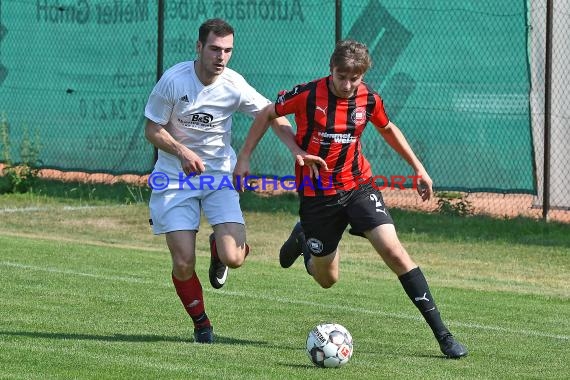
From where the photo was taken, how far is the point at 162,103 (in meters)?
8.54

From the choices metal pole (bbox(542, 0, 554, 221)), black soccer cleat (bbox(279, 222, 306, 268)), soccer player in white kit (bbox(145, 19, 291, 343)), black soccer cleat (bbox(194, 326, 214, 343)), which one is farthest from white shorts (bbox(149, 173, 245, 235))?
metal pole (bbox(542, 0, 554, 221))

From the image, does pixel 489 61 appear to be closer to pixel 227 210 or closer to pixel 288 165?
pixel 288 165

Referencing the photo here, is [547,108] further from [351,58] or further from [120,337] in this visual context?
[120,337]

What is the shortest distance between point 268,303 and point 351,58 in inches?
119

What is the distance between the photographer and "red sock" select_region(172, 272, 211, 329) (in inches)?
334

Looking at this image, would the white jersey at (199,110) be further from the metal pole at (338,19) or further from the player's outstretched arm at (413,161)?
the metal pole at (338,19)

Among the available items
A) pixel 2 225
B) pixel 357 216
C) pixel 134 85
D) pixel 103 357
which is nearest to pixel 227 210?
pixel 357 216

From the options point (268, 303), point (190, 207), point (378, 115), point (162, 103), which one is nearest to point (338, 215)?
point (378, 115)

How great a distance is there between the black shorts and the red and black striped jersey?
6cm

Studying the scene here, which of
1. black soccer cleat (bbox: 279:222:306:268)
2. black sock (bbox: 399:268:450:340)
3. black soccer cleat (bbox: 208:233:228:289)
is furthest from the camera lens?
black soccer cleat (bbox: 279:222:306:268)

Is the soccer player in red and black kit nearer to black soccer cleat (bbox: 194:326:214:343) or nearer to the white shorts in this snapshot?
the white shorts

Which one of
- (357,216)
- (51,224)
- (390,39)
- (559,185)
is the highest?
(357,216)

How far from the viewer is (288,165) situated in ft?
58.1

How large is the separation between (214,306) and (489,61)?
7247 millimetres
